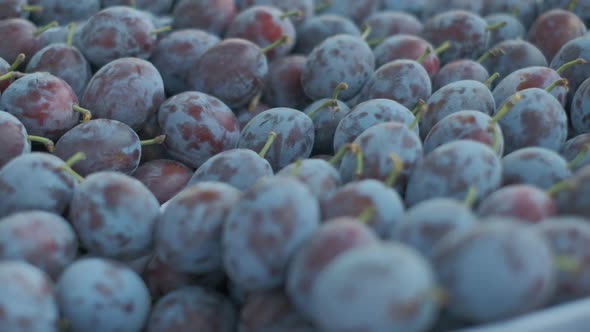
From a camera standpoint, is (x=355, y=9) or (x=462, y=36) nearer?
(x=462, y=36)

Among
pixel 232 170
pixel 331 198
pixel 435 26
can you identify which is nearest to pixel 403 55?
pixel 435 26

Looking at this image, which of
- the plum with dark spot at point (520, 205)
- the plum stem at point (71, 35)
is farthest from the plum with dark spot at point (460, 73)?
the plum stem at point (71, 35)

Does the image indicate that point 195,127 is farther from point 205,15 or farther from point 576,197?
point 576,197

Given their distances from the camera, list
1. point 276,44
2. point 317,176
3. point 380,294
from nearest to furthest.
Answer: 1. point 380,294
2. point 317,176
3. point 276,44

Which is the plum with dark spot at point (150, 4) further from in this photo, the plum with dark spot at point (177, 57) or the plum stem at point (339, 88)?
the plum stem at point (339, 88)

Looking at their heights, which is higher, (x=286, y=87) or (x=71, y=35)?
(x=71, y=35)

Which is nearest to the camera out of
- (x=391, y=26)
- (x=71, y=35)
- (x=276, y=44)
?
(x=71, y=35)

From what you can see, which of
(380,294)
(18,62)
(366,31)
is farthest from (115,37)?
(380,294)
